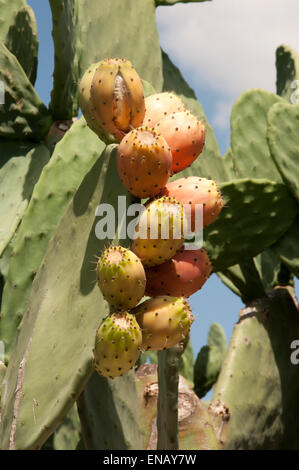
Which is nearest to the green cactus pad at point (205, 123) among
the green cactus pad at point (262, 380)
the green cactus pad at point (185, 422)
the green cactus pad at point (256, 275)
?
the green cactus pad at point (256, 275)

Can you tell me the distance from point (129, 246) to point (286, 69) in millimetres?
2123

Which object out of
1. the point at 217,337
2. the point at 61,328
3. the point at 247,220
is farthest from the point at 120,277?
the point at 217,337

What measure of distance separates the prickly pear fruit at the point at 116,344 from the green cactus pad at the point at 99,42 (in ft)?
3.83

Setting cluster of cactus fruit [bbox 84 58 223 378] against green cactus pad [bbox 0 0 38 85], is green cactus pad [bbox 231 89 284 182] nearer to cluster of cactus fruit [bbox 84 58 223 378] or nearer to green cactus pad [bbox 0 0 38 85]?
green cactus pad [bbox 0 0 38 85]

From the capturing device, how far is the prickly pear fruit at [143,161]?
4.29 ft

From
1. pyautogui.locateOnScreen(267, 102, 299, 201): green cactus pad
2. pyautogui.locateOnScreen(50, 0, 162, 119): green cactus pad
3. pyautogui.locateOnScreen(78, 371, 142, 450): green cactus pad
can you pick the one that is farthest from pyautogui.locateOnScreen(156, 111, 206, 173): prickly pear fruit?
pyautogui.locateOnScreen(267, 102, 299, 201): green cactus pad

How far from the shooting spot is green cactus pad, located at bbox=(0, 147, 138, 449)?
50.4 inches

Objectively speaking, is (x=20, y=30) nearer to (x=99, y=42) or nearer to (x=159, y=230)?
(x=99, y=42)

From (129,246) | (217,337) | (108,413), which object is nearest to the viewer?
(129,246)

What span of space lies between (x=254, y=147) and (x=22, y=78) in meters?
0.97

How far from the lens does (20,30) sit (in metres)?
2.43

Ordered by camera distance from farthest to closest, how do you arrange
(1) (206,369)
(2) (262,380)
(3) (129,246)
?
(1) (206,369) → (2) (262,380) → (3) (129,246)

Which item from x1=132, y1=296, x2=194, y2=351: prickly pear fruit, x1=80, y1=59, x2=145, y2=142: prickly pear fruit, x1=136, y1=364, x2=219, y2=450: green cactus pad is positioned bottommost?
x1=136, y1=364, x2=219, y2=450: green cactus pad

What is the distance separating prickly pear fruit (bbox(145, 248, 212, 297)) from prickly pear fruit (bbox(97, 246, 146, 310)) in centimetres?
14
